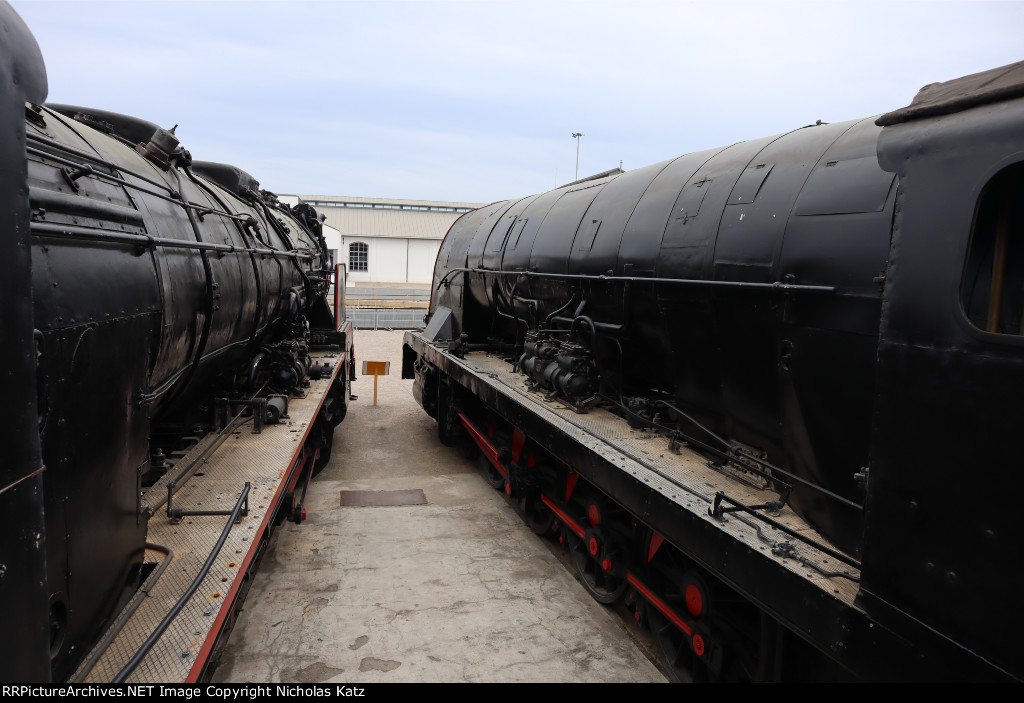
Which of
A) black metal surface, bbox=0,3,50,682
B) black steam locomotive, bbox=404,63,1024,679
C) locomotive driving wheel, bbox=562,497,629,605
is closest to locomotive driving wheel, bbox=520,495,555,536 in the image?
black steam locomotive, bbox=404,63,1024,679

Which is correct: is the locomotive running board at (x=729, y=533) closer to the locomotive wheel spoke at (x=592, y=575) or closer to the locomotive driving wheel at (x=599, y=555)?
the locomotive driving wheel at (x=599, y=555)

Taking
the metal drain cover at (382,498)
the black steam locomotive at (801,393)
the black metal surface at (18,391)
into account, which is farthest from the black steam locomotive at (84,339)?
the metal drain cover at (382,498)

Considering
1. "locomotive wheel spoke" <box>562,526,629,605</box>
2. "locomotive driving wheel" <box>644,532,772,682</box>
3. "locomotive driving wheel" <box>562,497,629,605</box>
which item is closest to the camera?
"locomotive driving wheel" <box>644,532,772,682</box>

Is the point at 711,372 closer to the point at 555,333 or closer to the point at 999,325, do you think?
the point at 999,325

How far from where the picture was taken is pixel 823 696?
288 centimetres

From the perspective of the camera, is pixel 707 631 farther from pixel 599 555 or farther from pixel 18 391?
pixel 18 391

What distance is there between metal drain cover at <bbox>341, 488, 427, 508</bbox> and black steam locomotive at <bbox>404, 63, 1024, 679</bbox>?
1.47 meters

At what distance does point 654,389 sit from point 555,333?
4.82ft

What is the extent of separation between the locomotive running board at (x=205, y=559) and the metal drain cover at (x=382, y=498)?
244 cm

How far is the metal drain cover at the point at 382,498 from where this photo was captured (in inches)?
305

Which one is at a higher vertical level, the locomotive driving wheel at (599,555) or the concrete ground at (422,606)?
the locomotive driving wheel at (599,555)

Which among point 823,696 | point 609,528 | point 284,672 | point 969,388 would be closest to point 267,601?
point 284,672

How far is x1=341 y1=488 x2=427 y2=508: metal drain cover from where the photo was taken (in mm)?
7750

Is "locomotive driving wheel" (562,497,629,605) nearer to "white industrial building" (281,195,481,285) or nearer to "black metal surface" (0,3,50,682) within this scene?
"black metal surface" (0,3,50,682)
